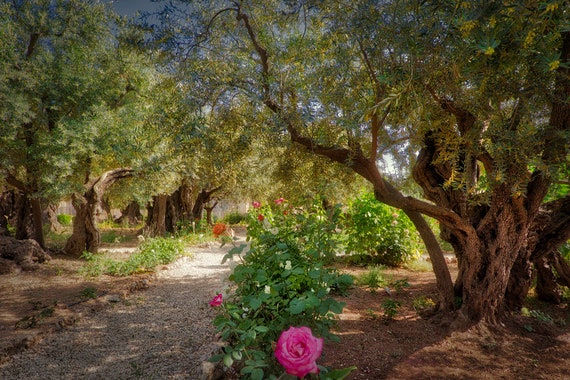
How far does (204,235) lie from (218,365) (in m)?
11.8

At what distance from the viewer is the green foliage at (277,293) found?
6.90ft

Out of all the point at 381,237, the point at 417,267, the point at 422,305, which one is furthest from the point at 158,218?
the point at 422,305

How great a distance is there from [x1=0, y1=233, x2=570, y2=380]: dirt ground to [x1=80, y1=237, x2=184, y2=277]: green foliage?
140 centimetres

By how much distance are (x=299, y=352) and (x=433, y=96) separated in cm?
272

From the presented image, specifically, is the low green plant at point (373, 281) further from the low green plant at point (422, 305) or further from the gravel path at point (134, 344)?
the gravel path at point (134, 344)

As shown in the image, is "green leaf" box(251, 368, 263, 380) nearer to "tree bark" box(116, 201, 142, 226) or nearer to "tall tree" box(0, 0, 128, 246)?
"tall tree" box(0, 0, 128, 246)

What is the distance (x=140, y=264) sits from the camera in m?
8.18

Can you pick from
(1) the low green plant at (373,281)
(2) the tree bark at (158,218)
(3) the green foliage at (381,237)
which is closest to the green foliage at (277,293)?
(1) the low green plant at (373,281)

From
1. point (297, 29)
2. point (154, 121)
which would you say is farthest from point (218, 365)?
point (297, 29)

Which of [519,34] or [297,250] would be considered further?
[297,250]

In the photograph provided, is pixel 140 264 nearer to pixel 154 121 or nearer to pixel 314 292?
pixel 154 121

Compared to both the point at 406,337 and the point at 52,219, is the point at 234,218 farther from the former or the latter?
the point at 406,337

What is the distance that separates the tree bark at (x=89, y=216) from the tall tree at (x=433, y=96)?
23.0 ft

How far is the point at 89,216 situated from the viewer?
33.2 ft
